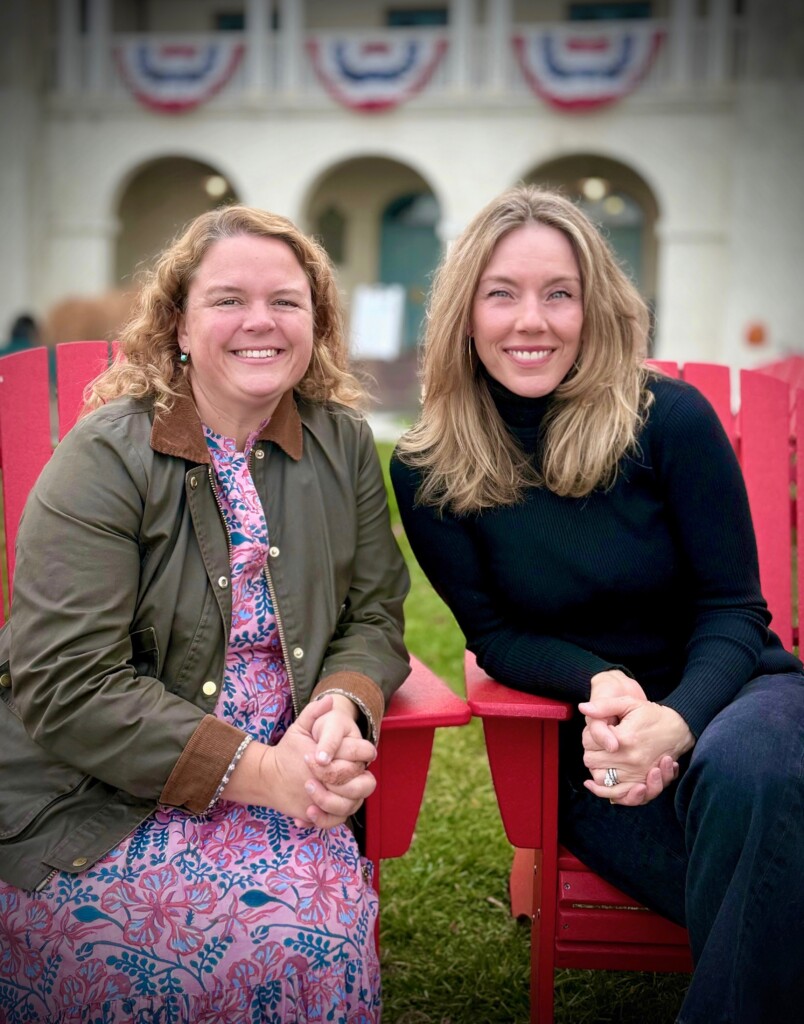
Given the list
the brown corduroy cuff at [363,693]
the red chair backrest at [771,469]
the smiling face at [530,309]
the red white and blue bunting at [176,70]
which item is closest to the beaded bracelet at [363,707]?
the brown corduroy cuff at [363,693]

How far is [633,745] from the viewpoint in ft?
6.20

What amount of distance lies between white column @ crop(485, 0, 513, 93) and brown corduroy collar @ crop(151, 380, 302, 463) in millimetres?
14689

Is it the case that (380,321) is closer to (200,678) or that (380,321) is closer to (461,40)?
(461,40)

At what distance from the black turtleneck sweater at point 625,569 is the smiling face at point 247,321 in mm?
415

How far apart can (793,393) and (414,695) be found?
1.36 meters

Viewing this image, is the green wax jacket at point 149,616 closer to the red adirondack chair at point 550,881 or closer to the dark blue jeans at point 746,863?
the red adirondack chair at point 550,881

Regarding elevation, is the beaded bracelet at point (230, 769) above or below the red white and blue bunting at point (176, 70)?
below

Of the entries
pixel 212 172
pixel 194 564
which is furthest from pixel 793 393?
pixel 212 172

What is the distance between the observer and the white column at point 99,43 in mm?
16031

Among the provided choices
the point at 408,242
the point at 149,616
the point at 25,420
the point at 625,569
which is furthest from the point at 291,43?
the point at 149,616

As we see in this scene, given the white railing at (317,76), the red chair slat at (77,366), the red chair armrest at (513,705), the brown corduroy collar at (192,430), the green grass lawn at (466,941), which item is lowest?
the green grass lawn at (466,941)

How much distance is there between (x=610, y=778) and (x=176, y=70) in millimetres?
16324

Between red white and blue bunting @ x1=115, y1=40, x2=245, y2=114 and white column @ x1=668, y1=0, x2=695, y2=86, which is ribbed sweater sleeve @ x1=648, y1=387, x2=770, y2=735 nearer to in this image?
white column @ x1=668, y1=0, x2=695, y2=86

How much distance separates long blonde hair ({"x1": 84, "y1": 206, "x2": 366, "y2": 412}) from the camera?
2.03m
